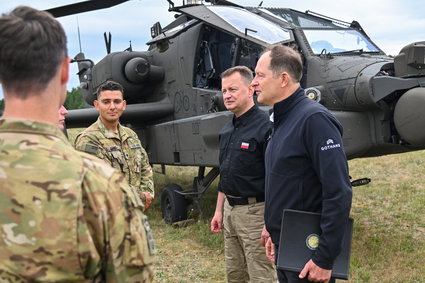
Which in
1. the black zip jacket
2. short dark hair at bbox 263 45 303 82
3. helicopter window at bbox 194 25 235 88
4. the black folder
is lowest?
the black folder

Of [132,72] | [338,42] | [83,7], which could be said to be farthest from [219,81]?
[83,7]

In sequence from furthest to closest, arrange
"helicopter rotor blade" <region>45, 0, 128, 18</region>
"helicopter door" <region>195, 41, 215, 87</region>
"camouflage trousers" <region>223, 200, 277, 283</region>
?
"helicopter door" <region>195, 41, 215, 87</region>
"helicopter rotor blade" <region>45, 0, 128, 18</region>
"camouflage trousers" <region>223, 200, 277, 283</region>

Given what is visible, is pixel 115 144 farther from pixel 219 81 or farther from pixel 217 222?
pixel 219 81

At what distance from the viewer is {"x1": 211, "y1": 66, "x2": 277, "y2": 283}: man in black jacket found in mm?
3525

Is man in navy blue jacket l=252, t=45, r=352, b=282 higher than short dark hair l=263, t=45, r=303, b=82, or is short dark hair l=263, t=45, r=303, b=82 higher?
short dark hair l=263, t=45, r=303, b=82

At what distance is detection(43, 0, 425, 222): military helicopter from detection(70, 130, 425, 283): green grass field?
737mm

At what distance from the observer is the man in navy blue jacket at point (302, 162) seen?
238 cm

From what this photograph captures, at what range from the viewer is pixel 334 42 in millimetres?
6043

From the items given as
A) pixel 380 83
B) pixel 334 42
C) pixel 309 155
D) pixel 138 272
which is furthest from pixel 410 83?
pixel 138 272

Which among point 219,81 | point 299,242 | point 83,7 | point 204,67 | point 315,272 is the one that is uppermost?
point 83,7

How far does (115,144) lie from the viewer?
3648 mm

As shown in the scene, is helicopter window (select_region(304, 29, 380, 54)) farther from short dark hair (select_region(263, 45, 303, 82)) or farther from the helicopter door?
short dark hair (select_region(263, 45, 303, 82))

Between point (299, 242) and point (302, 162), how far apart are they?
388 mm

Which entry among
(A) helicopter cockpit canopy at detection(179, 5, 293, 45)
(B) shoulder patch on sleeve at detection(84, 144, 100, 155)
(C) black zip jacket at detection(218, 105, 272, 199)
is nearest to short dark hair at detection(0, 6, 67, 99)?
(B) shoulder patch on sleeve at detection(84, 144, 100, 155)
